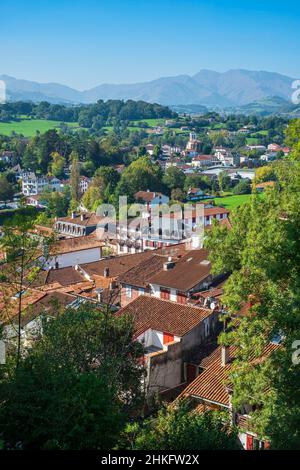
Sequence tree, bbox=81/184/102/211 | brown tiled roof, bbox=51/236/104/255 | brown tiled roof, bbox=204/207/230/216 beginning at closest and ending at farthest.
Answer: brown tiled roof, bbox=51/236/104/255 → brown tiled roof, bbox=204/207/230/216 → tree, bbox=81/184/102/211

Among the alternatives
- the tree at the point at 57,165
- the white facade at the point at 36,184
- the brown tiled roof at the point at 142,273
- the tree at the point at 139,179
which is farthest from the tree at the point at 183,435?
the tree at the point at 57,165

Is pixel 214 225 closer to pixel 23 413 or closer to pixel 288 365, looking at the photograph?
pixel 288 365

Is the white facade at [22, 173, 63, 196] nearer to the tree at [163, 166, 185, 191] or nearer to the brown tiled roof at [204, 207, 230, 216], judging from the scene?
the tree at [163, 166, 185, 191]

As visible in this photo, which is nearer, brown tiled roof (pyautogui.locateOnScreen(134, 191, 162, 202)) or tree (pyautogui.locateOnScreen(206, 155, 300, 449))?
tree (pyautogui.locateOnScreen(206, 155, 300, 449))

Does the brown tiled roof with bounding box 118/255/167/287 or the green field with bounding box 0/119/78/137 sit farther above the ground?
the green field with bounding box 0/119/78/137

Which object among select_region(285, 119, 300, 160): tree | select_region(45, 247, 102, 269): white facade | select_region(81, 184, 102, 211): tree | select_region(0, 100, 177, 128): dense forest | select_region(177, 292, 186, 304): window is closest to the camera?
select_region(285, 119, 300, 160): tree

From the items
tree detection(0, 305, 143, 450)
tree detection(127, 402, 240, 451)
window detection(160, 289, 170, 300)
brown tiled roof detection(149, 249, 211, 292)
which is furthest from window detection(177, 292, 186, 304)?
tree detection(127, 402, 240, 451)
